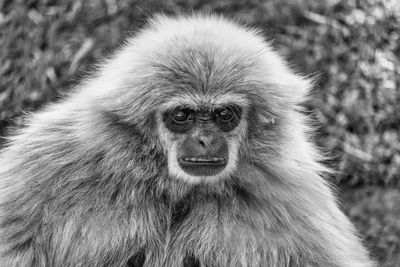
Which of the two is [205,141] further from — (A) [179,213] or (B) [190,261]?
(B) [190,261]

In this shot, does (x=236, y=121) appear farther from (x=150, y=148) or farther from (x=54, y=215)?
(x=54, y=215)

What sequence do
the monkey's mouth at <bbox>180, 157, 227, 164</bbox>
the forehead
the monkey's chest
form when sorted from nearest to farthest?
the monkey's mouth at <bbox>180, 157, 227, 164</bbox> → the forehead → the monkey's chest

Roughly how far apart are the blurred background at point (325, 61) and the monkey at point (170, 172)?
9.39ft

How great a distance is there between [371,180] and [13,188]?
4605 mm

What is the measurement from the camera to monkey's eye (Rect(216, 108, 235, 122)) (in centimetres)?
563

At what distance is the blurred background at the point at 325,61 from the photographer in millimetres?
8734

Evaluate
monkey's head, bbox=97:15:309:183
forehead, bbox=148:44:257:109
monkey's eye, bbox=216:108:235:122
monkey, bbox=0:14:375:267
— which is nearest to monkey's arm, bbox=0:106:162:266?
monkey, bbox=0:14:375:267

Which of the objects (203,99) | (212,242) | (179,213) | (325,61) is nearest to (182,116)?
(203,99)

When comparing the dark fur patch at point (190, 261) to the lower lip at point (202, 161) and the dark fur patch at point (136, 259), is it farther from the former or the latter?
the lower lip at point (202, 161)

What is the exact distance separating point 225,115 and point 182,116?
30 cm

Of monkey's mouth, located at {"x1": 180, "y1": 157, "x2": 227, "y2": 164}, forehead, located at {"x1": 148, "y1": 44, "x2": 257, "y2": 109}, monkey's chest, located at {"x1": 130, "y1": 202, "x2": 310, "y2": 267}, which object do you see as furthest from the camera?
monkey's chest, located at {"x1": 130, "y1": 202, "x2": 310, "y2": 267}

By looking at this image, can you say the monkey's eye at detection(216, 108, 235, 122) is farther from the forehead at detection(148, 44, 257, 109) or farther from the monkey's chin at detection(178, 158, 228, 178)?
the monkey's chin at detection(178, 158, 228, 178)

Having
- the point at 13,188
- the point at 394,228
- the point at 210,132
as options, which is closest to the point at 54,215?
the point at 13,188

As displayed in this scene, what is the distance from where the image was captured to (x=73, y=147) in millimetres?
5711
